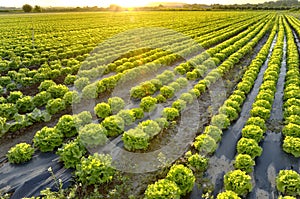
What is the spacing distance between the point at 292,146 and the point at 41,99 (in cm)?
1008

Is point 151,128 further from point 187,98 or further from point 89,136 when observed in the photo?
point 187,98

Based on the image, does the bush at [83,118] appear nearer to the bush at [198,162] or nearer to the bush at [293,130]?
the bush at [198,162]

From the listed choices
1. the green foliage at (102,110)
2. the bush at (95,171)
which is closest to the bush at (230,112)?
the green foliage at (102,110)

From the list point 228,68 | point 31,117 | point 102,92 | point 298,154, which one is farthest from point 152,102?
point 228,68

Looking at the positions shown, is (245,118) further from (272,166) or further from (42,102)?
(42,102)

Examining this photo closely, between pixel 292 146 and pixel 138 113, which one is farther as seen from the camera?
pixel 138 113

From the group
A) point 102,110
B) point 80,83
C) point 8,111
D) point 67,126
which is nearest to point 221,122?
point 102,110

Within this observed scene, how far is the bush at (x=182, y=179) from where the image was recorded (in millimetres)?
6571

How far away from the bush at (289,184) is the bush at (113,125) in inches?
203

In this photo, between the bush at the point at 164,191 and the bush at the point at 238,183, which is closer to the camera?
the bush at the point at 164,191

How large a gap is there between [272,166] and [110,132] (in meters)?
5.28

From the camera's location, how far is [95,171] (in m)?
6.77

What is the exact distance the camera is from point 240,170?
23.5 ft

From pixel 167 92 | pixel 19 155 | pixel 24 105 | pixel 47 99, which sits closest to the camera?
pixel 19 155
